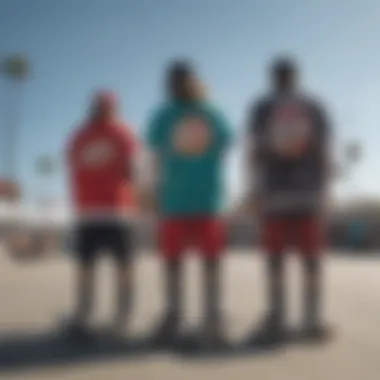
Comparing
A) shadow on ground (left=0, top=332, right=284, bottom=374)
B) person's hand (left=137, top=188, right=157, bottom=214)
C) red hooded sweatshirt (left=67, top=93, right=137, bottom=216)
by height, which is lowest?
shadow on ground (left=0, top=332, right=284, bottom=374)

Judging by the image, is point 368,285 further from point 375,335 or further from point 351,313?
point 375,335

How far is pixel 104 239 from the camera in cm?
336

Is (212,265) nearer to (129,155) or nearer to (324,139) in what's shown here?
(129,155)

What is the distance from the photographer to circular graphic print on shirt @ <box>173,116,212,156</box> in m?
3.12

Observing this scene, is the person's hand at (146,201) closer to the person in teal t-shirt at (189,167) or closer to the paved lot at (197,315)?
the person in teal t-shirt at (189,167)

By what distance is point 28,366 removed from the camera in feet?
8.70

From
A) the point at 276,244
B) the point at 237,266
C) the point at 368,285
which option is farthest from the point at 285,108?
the point at 237,266

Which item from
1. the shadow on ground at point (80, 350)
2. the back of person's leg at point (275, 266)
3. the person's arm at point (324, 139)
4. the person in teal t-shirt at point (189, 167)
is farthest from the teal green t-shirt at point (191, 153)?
the shadow on ground at point (80, 350)

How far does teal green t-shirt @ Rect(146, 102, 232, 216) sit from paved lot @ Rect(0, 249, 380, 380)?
55cm

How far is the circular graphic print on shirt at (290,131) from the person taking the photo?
3.16 metres

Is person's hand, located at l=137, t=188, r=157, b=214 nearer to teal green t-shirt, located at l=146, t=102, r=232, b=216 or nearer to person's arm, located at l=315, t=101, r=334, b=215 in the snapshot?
teal green t-shirt, located at l=146, t=102, r=232, b=216

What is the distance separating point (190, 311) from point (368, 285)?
173 cm

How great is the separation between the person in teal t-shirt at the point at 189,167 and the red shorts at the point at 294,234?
0.97 feet

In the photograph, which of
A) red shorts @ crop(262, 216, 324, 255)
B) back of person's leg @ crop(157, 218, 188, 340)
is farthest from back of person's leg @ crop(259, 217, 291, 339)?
back of person's leg @ crop(157, 218, 188, 340)
